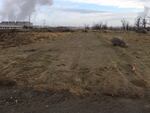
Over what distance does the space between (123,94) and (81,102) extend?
1.88 meters

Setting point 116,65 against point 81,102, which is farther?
point 116,65

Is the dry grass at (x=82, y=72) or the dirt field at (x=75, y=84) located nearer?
the dirt field at (x=75, y=84)

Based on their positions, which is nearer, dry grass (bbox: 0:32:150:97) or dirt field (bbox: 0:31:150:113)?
dirt field (bbox: 0:31:150:113)

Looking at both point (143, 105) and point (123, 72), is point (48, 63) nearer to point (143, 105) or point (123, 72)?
point (123, 72)

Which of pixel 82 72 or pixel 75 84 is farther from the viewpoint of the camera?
pixel 82 72

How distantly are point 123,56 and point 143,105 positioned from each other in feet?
33.1

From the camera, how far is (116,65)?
61.9ft

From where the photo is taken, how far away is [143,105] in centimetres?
1260

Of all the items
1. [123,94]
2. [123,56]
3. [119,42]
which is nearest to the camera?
[123,94]

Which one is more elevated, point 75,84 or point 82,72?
point 82,72

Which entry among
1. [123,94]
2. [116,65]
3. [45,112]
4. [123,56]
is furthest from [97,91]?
[123,56]

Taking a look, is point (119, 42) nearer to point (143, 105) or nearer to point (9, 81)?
point (9, 81)

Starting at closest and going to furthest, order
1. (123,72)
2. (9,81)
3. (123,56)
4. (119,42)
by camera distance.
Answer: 1. (9,81)
2. (123,72)
3. (123,56)
4. (119,42)

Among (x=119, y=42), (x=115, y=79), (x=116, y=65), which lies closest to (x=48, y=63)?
(x=116, y=65)
